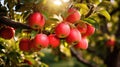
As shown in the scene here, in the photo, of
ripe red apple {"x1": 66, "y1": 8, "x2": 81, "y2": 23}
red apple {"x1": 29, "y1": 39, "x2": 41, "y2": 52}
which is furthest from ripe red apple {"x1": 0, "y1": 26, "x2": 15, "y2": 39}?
ripe red apple {"x1": 66, "y1": 8, "x2": 81, "y2": 23}

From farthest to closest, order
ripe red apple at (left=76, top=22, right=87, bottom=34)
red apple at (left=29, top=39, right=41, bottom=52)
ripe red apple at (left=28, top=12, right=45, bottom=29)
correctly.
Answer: ripe red apple at (left=76, top=22, right=87, bottom=34), red apple at (left=29, top=39, right=41, bottom=52), ripe red apple at (left=28, top=12, right=45, bottom=29)

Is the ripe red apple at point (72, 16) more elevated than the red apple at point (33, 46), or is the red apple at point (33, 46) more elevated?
the ripe red apple at point (72, 16)

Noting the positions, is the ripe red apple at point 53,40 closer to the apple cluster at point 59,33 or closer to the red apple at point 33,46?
the apple cluster at point 59,33

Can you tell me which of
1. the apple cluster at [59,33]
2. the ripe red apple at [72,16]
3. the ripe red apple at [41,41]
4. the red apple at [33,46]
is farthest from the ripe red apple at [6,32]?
the ripe red apple at [72,16]

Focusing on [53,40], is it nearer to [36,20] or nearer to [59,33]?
[59,33]

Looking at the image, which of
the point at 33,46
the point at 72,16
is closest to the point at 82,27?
the point at 72,16

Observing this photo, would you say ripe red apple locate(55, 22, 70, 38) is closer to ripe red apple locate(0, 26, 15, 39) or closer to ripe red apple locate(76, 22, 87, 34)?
ripe red apple locate(76, 22, 87, 34)

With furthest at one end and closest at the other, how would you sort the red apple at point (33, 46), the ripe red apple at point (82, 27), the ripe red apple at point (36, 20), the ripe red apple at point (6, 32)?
1. the ripe red apple at point (6, 32)
2. the ripe red apple at point (82, 27)
3. the red apple at point (33, 46)
4. the ripe red apple at point (36, 20)

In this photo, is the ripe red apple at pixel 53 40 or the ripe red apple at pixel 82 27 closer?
the ripe red apple at pixel 53 40

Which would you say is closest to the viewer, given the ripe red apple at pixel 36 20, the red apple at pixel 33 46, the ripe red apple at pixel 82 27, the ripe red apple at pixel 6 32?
the ripe red apple at pixel 36 20
